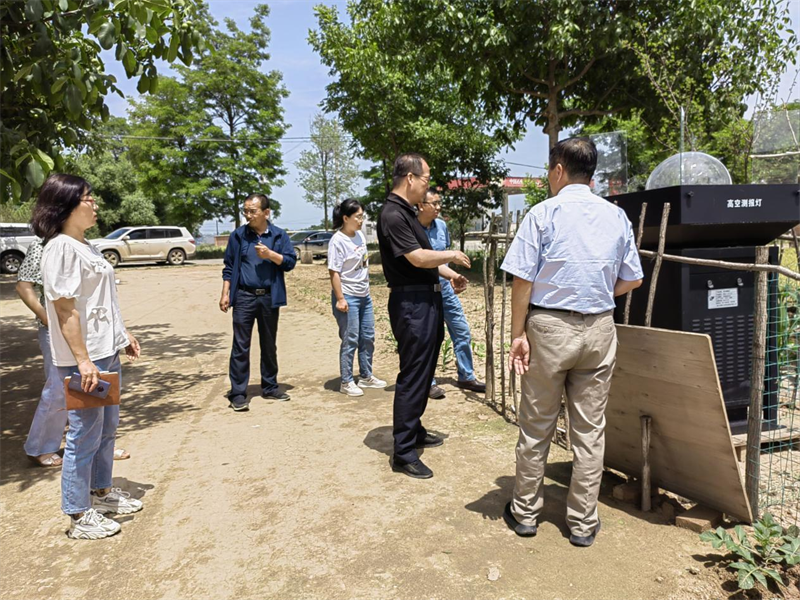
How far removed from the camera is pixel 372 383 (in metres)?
5.99

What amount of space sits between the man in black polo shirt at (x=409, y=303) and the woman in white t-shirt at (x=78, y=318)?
159 centimetres

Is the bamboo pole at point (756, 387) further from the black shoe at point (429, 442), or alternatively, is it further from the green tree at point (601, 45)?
the green tree at point (601, 45)

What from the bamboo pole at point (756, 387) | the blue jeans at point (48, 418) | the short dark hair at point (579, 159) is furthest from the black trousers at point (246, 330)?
the bamboo pole at point (756, 387)

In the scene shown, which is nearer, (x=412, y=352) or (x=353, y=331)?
(x=412, y=352)

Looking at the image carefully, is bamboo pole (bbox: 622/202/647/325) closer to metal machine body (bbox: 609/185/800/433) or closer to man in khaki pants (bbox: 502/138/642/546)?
metal machine body (bbox: 609/185/800/433)

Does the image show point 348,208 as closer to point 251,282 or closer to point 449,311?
point 251,282

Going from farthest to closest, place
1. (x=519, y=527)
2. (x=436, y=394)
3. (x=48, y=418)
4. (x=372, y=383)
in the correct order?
(x=372, y=383), (x=436, y=394), (x=48, y=418), (x=519, y=527)

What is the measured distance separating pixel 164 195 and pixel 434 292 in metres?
29.4

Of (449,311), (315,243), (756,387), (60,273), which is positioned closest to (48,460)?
(60,273)

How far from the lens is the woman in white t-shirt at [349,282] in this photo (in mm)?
5625

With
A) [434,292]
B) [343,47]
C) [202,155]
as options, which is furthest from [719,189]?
[202,155]

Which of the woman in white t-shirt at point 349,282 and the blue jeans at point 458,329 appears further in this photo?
the woman in white t-shirt at point 349,282

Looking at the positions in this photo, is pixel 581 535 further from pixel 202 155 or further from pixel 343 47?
pixel 202 155

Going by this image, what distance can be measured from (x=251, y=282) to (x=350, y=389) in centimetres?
139
